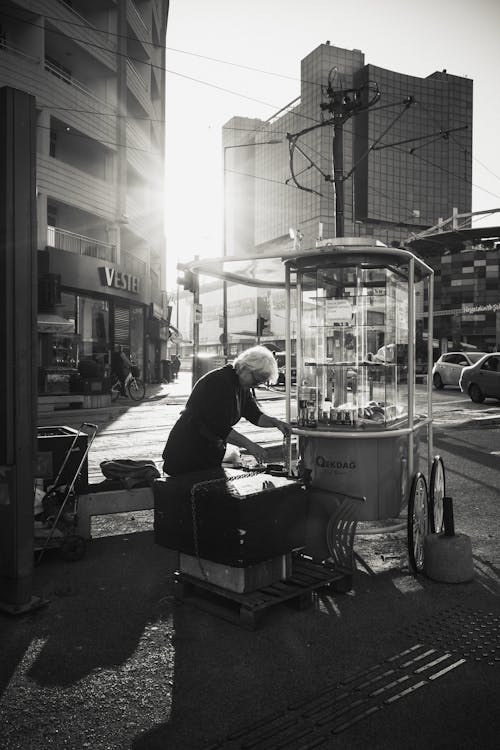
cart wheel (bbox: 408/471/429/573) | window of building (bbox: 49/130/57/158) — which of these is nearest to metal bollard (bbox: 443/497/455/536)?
cart wheel (bbox: 408/471/429/573)

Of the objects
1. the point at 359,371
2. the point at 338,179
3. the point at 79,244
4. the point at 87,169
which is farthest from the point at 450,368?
the point at 359,371

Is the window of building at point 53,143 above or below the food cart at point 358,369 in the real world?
above

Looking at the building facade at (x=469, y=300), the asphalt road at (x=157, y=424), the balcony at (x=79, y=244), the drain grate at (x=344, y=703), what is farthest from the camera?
the building facade at (x=469, y=300)

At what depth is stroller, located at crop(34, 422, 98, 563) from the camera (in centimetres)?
513

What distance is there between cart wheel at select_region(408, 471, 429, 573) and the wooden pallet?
567 mm

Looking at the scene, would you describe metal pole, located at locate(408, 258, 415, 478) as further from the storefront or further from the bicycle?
the bicycle

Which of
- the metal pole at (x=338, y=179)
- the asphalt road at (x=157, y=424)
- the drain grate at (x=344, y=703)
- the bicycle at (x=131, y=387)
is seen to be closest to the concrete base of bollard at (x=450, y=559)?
the drain grate at (x=344, y=703)

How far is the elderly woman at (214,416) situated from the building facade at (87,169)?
1512 cm

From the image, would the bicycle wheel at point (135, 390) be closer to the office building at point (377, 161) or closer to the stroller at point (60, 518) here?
the stroller at point (60, 518)

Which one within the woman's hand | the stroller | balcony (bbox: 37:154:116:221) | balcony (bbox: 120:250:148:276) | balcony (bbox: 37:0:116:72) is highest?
balcony (bbox: 37:0:116:72)

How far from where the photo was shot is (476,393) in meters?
21.1

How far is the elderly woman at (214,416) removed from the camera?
4703mm

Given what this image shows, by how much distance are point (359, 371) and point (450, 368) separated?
76.6 ft

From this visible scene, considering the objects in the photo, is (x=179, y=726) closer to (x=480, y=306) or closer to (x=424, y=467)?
(x=424, y=467)
